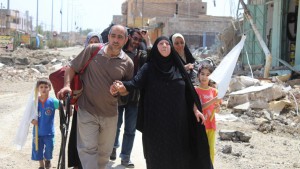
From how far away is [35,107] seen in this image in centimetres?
513

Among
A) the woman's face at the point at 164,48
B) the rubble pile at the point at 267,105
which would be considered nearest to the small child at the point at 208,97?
the woman's face at the point at 164,48

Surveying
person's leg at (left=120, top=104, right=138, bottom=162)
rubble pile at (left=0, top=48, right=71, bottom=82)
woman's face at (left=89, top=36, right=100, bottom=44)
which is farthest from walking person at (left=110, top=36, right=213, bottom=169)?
rubble pile at (left=0, top=48, right=71, bottom=82)

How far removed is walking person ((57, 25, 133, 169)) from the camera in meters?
4.29

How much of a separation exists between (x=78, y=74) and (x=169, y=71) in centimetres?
96

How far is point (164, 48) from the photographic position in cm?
403

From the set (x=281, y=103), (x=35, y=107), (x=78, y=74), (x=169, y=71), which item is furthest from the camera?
(x=281, y=103)

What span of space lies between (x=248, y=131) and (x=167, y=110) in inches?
194

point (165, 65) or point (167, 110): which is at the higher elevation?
point (165, 65)

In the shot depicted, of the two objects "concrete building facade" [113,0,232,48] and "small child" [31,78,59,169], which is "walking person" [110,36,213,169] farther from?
"concrete building facade" [113,0,232,48]

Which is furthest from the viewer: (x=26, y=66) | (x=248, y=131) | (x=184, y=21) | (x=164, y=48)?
(x=184, y=21)

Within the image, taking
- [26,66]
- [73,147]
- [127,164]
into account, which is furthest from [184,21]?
[73,147]

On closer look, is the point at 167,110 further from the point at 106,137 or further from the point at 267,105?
the point at 267,105

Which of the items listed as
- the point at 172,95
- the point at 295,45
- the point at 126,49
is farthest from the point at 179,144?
the point at 295,45

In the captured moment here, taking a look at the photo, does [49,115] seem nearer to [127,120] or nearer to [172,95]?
[127,120]
